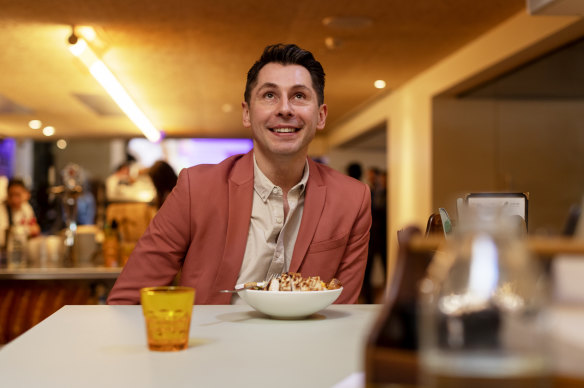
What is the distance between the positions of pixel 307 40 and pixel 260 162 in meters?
3.84

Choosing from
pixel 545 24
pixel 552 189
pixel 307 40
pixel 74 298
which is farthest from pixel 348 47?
pixel 74 298

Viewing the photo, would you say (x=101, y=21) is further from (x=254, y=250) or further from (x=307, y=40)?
(x=254, y=250)

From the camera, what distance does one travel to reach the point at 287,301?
1152 millimetres

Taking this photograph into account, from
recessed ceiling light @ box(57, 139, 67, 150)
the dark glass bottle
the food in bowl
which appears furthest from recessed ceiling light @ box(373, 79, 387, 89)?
recessed ceiling light @ box(57, 139, 67, 150)

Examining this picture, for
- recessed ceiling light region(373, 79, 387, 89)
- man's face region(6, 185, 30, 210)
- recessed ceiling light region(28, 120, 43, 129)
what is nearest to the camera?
man's face region(6, 185, 30, 210)

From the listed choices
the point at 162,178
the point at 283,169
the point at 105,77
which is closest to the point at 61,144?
the point at 105,77

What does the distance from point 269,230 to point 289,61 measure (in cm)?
48

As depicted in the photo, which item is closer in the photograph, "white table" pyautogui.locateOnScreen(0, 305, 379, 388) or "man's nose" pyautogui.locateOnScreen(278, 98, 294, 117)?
"white table" pyautogui.locateOnScreen(0, 305, 379, 388)

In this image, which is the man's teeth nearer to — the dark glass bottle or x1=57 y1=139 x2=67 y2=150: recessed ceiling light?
the dark glass bottle

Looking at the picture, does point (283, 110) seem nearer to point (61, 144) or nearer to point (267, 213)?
point (267, 213)

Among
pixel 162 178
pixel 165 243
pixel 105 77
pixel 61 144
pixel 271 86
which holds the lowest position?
pixel 165 243

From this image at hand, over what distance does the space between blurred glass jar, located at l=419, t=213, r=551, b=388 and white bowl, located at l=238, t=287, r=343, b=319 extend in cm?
68

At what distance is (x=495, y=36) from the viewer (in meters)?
5.38

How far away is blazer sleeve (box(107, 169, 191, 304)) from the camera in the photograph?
5.81 feet
